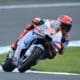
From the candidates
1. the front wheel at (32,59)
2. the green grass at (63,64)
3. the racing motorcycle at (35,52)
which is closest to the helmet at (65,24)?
the racing motorcycle at (35,52)

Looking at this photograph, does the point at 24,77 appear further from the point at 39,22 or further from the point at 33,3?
the point at 33,3

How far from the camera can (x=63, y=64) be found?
13547 millimetres

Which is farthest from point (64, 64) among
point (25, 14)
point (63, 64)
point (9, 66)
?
point (25, 14)

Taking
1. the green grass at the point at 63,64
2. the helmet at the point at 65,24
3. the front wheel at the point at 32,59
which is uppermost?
the helmet at the point at 65,24

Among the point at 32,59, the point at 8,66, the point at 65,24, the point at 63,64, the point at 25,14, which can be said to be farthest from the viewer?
the point at 25,14

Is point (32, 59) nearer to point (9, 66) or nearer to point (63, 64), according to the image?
point (9, 66)

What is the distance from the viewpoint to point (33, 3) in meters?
25.3

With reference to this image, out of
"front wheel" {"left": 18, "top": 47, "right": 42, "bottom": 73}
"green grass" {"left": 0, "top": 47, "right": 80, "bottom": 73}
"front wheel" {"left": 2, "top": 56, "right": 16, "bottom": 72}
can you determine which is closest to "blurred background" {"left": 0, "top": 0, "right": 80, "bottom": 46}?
"green grass" {"left": 0, "top": 47, "right": 80, "bottom": 73}

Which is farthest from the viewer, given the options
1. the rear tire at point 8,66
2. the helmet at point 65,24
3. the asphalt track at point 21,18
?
the asphalt track at point 21,18

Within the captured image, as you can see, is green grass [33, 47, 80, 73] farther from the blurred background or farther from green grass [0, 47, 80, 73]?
the blurred background

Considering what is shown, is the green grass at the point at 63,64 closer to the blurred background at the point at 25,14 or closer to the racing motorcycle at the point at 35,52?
the racing motorcycle at the point at 35,52

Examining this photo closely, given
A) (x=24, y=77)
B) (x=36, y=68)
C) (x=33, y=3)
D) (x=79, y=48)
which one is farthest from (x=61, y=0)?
(x=24, y=77)

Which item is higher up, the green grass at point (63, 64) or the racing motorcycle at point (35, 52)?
the racing motorcycle at point (35, 52)

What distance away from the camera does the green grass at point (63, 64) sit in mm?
12812
